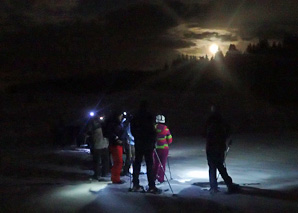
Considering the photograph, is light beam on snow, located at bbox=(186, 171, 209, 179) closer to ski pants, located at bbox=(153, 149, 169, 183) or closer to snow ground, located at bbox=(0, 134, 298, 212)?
snow ground, located at bbox=(0, 134, 298, 212)

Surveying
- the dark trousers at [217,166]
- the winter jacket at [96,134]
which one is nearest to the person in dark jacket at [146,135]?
the dark trousers at [217,166]

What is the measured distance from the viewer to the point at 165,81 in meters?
65.6

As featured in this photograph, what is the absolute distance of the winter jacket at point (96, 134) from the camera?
42.0 ft

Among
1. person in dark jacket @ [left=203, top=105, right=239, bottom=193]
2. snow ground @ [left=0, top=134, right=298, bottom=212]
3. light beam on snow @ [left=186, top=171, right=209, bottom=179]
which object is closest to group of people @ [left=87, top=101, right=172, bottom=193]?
snow ground @ [left=0, top=134, right=298, bottom=212]

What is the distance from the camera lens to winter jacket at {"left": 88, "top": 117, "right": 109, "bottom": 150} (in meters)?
12.8

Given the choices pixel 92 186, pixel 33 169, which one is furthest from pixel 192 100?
pixel 92 186

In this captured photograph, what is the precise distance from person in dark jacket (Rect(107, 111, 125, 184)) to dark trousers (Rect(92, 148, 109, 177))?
99cm

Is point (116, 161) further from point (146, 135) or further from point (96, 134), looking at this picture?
point (146, 135)

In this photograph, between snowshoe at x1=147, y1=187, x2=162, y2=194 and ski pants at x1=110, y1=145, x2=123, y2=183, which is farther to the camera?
ski pants at x1=110, y1=145, x2=123, y2=183

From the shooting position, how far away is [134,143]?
10859mm

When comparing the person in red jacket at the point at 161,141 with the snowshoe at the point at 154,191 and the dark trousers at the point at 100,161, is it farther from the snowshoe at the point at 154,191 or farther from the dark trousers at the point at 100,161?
the dark trousers at the point at 100,161

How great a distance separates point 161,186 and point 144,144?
1.64 metres

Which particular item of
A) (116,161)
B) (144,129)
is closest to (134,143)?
(144,129)

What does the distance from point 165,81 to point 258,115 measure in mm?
24237
